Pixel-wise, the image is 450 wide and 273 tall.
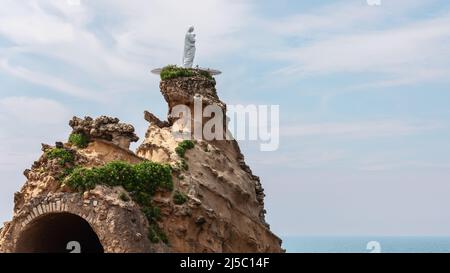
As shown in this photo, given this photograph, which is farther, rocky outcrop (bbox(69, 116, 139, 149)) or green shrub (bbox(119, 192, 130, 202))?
rocky outcrop (bbox(69, 116, 139, 149))

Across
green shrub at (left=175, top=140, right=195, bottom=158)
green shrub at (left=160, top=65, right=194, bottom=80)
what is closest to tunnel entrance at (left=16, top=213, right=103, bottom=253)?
green shrub at (left=175, top=140, right=195, bottom=158)

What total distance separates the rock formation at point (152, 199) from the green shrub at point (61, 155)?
0.11ft

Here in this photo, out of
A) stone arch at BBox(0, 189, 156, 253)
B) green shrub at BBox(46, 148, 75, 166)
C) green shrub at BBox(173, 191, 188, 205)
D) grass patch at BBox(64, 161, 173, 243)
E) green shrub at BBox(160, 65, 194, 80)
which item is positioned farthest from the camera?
green shrub at BBox(160, 65, 194, 80)

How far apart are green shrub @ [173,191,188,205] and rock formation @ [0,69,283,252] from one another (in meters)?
0.04

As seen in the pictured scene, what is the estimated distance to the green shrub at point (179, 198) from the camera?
29125mm

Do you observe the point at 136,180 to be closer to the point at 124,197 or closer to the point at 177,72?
the point at 124,197

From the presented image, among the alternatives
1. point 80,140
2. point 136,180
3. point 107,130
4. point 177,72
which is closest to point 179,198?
point 136,180

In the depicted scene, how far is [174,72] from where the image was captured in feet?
110

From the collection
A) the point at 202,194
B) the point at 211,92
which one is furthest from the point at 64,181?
the point at 211,92

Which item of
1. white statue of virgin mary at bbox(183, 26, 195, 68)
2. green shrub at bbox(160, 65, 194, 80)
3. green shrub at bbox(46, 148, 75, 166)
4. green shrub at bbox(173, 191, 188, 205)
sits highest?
white statue of virgin mary at bbox(183, 26, 195, 68)

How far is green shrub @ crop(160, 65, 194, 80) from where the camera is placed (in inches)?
1325

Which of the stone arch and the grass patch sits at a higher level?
the grass patch

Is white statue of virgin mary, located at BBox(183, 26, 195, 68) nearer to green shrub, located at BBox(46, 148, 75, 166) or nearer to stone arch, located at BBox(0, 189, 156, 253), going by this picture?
green shrub, located at BBox(46, 148, 75, 166)

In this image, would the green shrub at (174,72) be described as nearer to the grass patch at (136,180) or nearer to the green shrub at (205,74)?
the green shrub at (205,74)
